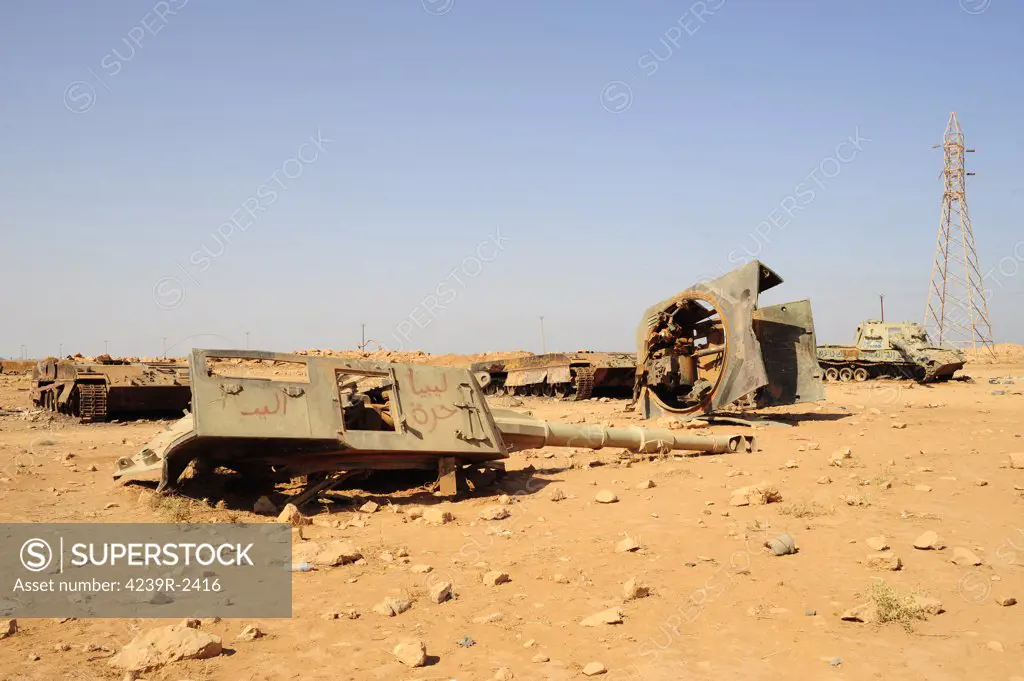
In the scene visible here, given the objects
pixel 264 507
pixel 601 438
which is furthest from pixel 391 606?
pixel 601 438

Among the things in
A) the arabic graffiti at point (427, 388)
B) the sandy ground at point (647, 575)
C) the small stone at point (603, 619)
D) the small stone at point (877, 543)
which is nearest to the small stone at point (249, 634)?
the sandy ground at point (647, 575)

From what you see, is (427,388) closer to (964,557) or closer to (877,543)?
(877,543)

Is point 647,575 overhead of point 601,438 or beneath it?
beneath

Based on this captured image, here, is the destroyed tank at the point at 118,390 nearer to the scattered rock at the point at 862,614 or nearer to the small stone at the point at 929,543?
the small stone at the point at 929,543

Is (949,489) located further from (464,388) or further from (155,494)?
(155,494)

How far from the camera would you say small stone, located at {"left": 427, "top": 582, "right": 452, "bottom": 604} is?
4.49 meters

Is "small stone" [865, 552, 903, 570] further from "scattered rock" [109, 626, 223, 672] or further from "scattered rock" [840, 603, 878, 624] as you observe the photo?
"scattered rock" [109, 626, 223, 672]

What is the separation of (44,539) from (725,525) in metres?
5.02

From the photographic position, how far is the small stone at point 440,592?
4.49 m

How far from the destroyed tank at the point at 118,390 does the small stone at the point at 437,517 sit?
1161 cm

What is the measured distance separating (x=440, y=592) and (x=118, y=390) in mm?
13741

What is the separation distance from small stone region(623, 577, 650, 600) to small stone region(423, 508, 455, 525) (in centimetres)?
234

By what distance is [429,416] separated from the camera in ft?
24.5

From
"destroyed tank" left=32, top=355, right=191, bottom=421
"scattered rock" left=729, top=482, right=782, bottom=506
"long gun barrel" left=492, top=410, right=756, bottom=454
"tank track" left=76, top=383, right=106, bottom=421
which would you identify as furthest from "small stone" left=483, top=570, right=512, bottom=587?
"tank track" left=76, top=383, right=106, bottom=421
